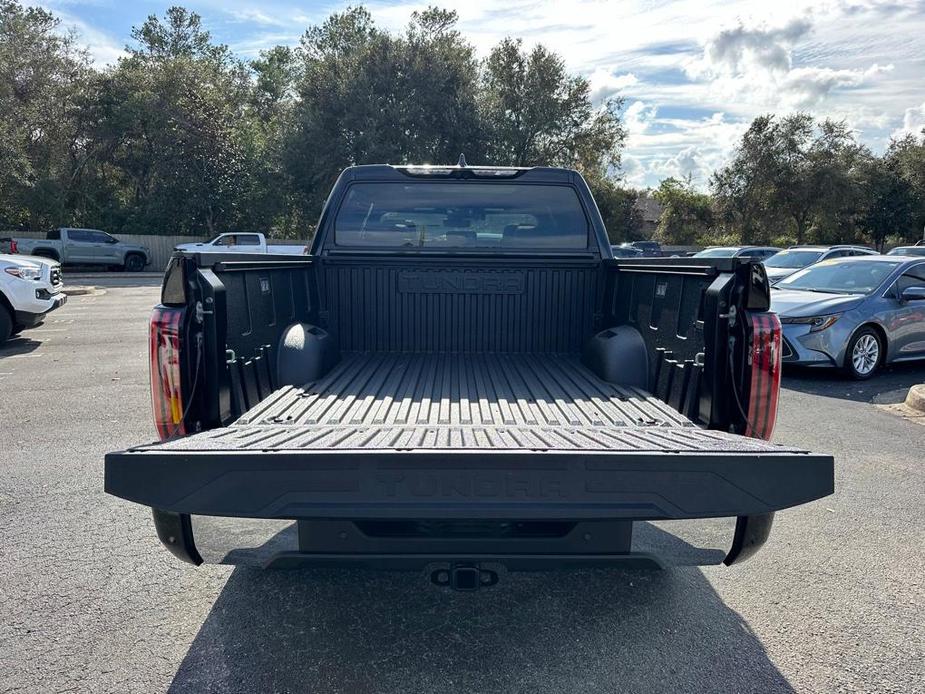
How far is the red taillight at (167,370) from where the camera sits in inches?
99.2

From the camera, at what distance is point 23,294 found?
990cm

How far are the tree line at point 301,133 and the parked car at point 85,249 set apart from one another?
2.80 meters

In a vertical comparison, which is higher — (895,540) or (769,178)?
(769,178)

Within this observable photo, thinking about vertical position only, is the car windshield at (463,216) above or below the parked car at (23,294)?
above

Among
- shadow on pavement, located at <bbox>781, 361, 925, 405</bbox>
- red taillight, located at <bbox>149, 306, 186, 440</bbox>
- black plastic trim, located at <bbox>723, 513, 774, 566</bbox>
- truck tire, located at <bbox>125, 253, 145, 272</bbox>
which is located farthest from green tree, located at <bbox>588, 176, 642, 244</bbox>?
red taillight, located at <bbox>149, 306, 186, 440</bbox>

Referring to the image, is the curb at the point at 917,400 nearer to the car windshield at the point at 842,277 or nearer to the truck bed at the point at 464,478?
the car windshield at the point at 842,277

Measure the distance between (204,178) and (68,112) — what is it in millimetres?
7106

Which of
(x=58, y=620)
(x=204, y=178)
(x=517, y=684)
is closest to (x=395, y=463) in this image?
(x=517, y=684)

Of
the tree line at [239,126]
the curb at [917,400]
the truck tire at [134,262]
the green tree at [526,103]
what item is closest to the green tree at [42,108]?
the tree line at [239,126]

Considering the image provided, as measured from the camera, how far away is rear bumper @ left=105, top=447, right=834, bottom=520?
6.78 ft

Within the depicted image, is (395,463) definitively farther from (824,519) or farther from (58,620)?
(824,519)

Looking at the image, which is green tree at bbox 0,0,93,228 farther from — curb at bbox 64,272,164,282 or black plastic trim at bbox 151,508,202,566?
black plastic trim at bbox 151,508,202,566

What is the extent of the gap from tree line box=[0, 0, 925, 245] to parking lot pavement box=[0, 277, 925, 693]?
27780 millimetres

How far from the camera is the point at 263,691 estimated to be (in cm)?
249
